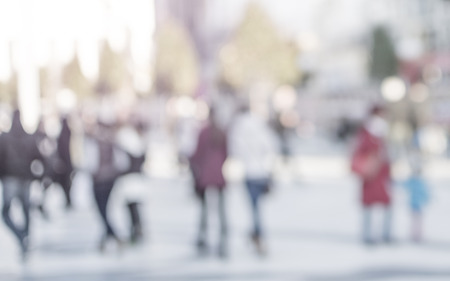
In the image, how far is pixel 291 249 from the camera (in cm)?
927

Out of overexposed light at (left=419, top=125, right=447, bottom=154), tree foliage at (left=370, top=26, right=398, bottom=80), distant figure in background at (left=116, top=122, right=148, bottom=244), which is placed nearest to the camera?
distant figure in background at (left=116, top=122, right=148, bottom=244)

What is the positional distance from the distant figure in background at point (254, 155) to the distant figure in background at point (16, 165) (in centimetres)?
216

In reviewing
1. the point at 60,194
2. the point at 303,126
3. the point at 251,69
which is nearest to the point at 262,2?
the point at 251,69

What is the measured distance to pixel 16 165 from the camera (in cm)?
891

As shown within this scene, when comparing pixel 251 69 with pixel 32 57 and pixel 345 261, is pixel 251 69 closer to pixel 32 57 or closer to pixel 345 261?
pixel 32 57

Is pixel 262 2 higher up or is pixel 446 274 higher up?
pixel 262 2

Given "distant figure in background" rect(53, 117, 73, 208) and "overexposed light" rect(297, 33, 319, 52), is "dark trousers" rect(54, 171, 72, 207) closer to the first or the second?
"distant figure in background" rect(53, 117, 73, 208)

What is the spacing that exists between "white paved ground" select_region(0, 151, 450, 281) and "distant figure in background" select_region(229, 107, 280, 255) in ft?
2.02

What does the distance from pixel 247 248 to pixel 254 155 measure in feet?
4.13

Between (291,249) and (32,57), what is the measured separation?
1608 cm

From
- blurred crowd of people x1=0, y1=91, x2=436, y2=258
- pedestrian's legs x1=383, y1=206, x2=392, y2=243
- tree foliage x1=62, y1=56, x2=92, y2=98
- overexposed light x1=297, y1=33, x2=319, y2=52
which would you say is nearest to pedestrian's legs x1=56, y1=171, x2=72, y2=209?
blurred crowd of people x1=0, y1=91, x2=436, y2=258

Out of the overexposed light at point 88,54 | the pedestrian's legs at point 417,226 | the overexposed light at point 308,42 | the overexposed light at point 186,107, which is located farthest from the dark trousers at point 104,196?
the overexposed light at point 88,54

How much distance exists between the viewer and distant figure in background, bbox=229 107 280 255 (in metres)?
8.91

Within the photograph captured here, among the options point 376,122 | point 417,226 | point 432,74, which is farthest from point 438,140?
point 432,74
